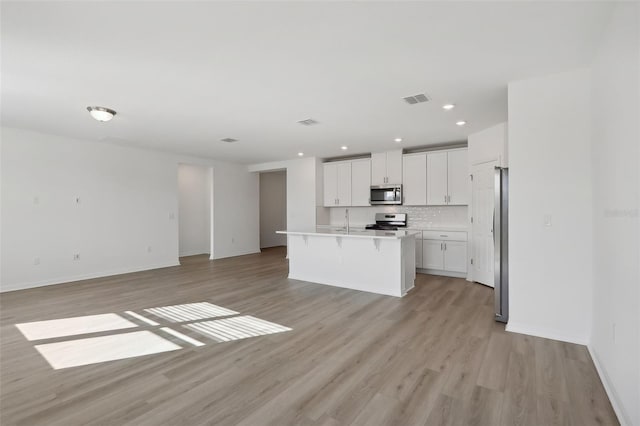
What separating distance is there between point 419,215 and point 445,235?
99 centimetres

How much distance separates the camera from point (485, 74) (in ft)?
9.75

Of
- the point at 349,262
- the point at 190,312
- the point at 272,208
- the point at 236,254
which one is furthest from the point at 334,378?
the point at 272,208

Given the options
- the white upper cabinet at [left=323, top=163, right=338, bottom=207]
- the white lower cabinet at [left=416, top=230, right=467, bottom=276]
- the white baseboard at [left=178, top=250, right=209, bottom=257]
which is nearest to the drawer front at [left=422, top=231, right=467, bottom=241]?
the white lower cabinet at [left=416, top=230, right=467, bottom=276]

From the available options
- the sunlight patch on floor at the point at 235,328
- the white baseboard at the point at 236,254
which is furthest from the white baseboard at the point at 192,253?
the sunlight patch on floor at the point at 235,328

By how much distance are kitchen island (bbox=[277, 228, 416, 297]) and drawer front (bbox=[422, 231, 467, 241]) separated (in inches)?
46.7

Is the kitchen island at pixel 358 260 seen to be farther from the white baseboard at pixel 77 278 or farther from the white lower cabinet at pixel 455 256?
the white baseboard at pixel 77 278

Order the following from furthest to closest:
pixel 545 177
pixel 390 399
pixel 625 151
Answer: pixel 545 177 → pixel 390 399 → pixel 625 151

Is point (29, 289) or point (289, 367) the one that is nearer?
point (289, 367)

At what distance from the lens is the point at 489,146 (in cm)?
488

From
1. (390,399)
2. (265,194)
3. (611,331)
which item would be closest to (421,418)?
(390,399)

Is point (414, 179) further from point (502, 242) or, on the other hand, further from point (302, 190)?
point (502, 242)

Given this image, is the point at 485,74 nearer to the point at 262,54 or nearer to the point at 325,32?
the point at 325,32

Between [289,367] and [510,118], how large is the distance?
3231mm

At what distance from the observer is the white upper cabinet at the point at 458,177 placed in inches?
227
